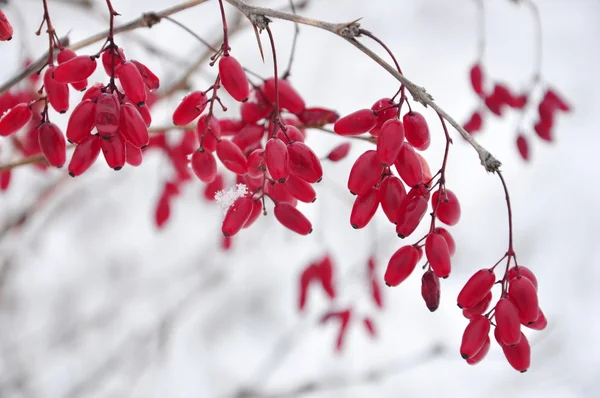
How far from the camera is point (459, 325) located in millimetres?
1836

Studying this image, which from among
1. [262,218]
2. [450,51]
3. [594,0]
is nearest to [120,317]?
[262,218]

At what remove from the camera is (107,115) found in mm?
417

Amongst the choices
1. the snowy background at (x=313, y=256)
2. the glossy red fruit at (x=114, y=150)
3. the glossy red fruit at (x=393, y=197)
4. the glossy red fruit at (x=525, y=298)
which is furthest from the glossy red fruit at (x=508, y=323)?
the snowy background at (x=313, y=256)

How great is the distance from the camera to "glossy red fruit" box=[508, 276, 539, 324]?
16.7 inches

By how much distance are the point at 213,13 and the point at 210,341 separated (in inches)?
47.2

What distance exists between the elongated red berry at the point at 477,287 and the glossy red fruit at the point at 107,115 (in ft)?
0.99

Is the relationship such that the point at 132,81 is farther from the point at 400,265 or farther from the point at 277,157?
the point at 400,265

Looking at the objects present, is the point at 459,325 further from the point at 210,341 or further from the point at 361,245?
the point at 210,341

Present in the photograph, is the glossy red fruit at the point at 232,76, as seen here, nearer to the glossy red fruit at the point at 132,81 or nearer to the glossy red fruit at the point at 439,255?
the glossy red fruit at the point at 132,81

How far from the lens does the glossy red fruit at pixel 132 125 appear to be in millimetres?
421

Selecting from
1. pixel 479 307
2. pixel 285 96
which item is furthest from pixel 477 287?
pixel 285 96

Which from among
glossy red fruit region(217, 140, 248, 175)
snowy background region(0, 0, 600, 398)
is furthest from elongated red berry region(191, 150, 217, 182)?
snowy background region(0, 0, 600, 398)

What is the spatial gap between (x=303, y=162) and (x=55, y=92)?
0.22m

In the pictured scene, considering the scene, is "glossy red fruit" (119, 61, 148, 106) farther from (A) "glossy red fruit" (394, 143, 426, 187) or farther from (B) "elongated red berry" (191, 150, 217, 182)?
(A) "glossy red fruit" (394, 143, 426, 187)
